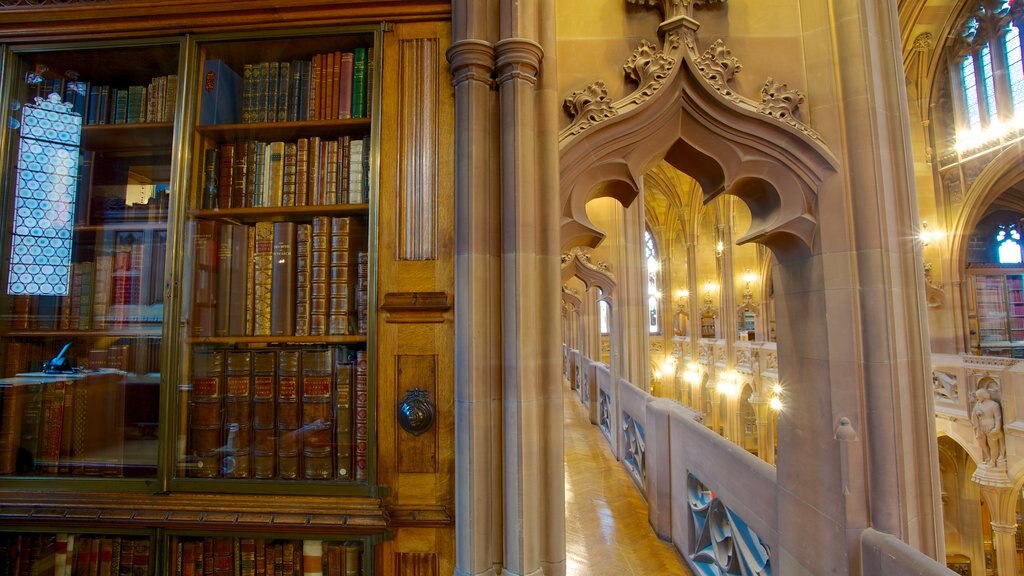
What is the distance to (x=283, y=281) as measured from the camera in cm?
172

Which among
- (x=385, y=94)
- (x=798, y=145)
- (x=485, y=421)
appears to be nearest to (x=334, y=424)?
(x=485, y=421)

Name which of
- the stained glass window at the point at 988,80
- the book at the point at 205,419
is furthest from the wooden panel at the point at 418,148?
the stained glass window at the point at 988,80

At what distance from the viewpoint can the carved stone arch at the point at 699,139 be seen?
1815 mm

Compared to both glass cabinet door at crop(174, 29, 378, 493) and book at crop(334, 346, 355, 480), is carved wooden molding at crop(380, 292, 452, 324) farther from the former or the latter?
book at crop(334, 346, 355, 480)

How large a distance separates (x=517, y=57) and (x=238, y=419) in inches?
62.7

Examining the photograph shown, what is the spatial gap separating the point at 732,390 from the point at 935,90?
8.03 m

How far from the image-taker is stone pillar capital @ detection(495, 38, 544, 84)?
1.61 metres

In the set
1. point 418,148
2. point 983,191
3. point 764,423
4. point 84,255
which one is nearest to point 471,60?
point 418,148

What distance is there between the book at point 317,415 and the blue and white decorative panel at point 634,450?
9.13 feet

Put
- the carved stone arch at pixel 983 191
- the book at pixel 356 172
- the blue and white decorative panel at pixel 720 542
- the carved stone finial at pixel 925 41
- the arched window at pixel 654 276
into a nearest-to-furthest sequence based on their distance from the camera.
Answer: the book at pixel 356 172
the blue and white decorative panel at pixel 720 542
the carved stone arch at pixel 983 191
the carved stone finial at pixel 925 41
the arched window at pixel 654 276

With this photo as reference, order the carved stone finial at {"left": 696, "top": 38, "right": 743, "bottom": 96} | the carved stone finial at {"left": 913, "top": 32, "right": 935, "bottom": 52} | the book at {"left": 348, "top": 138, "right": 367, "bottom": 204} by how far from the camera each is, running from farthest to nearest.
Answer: the carved stone finial at {"left": 913, "top": 32, "right": 935, "bottom": 52}
the carved stone finial at {"left": 696, "top": 38, "right": 743, "bottom": 96}
the book at {"left": 348, "top": 138, "right": 367, "bottom": 204}

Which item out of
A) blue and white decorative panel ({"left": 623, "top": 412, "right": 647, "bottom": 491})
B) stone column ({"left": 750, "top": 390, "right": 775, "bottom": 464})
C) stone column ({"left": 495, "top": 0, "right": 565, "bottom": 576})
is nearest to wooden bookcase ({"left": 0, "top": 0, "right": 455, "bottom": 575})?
stone column ({"left": 495, "top": 0, "right": 565, "bottom": 576})

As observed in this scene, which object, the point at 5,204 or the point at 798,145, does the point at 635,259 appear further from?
the point at 5,204

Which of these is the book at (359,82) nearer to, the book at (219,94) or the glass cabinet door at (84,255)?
the book at (219,94)
